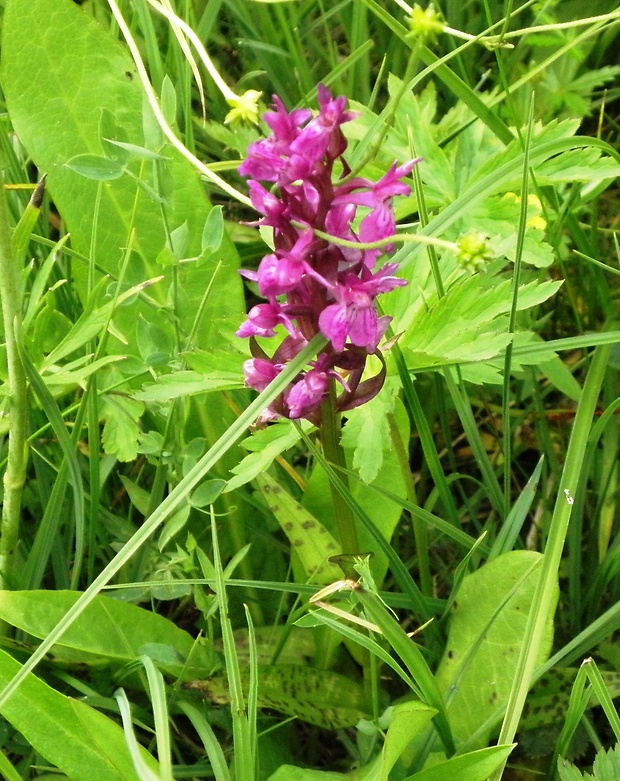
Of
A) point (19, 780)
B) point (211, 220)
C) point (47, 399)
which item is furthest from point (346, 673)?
point (211, 220)

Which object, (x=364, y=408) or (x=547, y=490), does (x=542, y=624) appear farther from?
(x=547, y=490)

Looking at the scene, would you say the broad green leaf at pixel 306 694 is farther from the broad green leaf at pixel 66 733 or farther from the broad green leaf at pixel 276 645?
the broad green leaf at pixel 66 733

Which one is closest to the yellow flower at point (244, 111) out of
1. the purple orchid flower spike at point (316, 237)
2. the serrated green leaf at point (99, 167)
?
the purple orchid flower spike at point (316, 237)

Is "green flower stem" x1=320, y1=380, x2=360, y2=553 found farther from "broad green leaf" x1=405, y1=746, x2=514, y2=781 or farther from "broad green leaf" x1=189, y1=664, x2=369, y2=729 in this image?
"broad green leaf" x1=405, y1=746, x2=514, y2=781

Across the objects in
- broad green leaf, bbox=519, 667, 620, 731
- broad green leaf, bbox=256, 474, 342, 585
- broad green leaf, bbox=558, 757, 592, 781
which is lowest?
broad green leaf, bbox=519, 667, 620, 731

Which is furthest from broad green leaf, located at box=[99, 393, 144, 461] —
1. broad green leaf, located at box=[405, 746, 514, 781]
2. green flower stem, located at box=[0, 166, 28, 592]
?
broad green leaf, located at box=[405, 746, 514, 781]

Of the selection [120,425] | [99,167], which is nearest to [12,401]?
[120,425]

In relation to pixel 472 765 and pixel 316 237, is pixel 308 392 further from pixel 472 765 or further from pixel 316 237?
pixel 472 765
